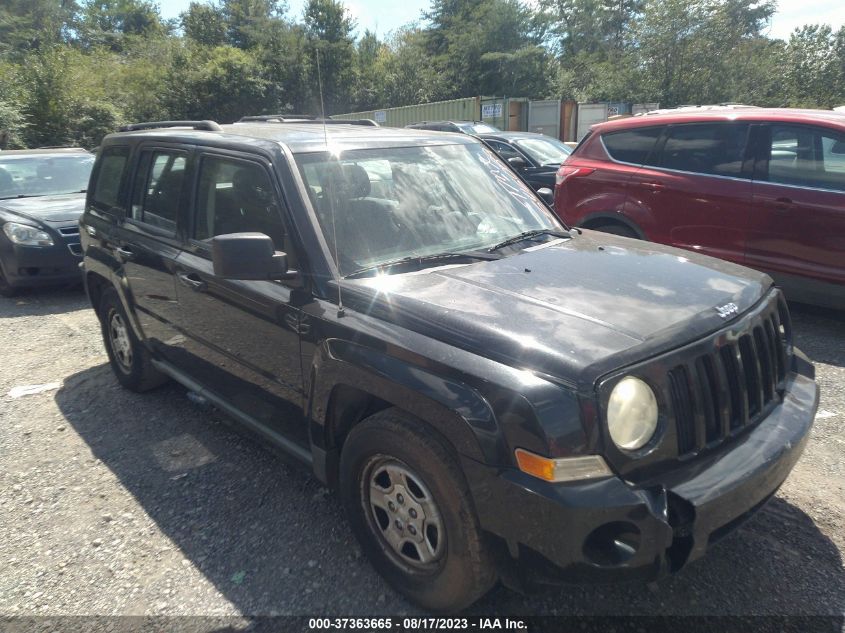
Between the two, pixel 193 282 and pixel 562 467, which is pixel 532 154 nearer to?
pixel 193 282

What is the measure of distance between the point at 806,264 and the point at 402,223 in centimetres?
395

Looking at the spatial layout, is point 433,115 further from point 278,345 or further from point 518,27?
point 278,345

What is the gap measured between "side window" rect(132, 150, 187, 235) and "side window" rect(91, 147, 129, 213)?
1.06 ft

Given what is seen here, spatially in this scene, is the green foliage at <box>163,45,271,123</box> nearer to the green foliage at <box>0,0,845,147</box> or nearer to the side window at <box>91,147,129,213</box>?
the green foliage at <box>0,0,845,147</box>

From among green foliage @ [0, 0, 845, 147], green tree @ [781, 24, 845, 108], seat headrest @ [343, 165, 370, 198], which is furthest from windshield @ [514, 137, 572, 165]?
green tree @ [781, 24, 845, 108]

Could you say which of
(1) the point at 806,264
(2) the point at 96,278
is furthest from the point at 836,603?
(2) the point at 96,278

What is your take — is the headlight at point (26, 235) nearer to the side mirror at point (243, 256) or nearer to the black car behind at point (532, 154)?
the side mirror at point (243, 256)

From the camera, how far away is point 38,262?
7172 millimetres

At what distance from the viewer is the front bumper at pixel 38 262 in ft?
23.5

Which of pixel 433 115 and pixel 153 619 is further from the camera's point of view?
pixel 433 115

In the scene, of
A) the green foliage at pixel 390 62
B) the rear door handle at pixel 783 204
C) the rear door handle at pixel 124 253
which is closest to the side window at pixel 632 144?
the rear door handle at pixel 783 204

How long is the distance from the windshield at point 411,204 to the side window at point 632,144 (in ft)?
9.97

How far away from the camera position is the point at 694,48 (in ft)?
92.9

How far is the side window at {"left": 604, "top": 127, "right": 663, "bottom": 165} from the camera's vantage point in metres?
6.18
